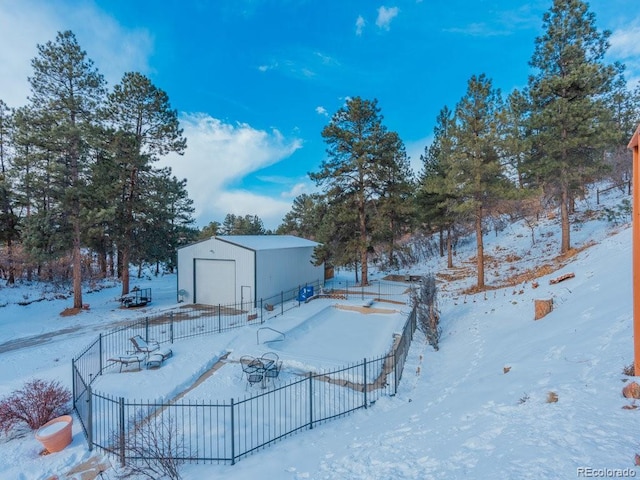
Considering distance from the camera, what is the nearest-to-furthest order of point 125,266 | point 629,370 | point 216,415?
point 629,370 < point 216,415 < point 125,266

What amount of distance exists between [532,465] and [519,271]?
17609 millimetres

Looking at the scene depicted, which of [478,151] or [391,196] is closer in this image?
[478,151]

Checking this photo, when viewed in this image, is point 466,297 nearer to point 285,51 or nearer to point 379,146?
point 379,146

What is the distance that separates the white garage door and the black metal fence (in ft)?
26.0

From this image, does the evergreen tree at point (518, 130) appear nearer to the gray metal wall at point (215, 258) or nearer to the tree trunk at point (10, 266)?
the gray metal wall at point (215, 258)

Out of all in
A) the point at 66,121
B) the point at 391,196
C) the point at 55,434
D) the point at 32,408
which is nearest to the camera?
the point at 55,434

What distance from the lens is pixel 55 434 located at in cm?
512

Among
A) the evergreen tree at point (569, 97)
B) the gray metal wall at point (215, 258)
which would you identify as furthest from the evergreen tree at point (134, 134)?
the evergreen tree at point (569, 97)

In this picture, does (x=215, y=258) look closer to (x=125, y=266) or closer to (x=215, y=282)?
(x=215, y=282)

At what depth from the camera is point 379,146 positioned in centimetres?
1925

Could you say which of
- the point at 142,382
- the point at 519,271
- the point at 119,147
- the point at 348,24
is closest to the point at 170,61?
the point at 119,147

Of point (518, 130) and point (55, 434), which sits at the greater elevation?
point (518, 130)

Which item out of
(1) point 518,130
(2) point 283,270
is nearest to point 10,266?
(2) point 283,270

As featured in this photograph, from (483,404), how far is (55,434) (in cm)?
709
